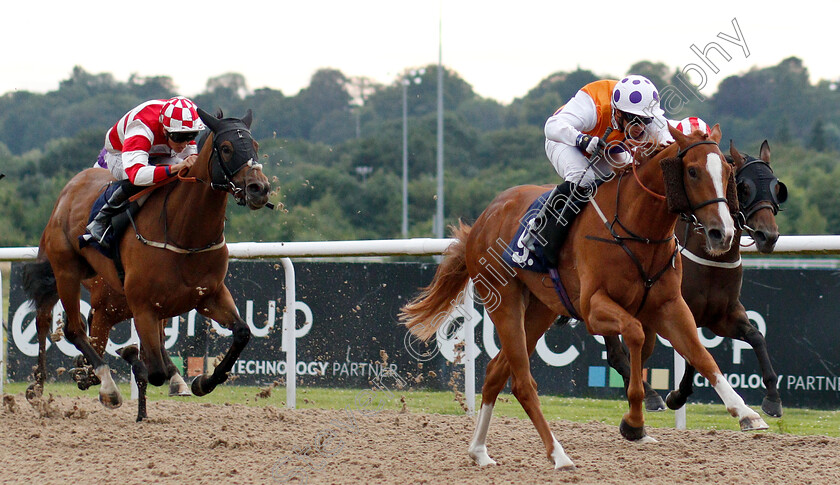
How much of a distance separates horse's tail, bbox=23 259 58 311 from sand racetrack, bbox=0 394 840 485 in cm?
71

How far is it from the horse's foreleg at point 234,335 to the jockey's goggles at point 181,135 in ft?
3.16

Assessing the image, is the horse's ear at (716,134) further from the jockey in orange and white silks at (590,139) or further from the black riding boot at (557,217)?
the black riding boot at (557,217)

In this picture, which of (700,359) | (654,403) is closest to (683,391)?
(654,403)

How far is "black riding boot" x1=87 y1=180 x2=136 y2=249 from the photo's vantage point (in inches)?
207

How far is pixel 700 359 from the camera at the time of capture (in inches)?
144

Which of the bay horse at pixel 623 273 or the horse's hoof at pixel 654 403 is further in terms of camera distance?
the horse's hoof at pixel 654 403

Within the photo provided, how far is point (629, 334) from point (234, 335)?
228cm

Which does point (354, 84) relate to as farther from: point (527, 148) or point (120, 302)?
point (120, 302)

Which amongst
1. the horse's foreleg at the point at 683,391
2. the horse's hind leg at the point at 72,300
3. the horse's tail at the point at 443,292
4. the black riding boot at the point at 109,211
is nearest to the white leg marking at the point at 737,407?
the horse's foreleg at the point at 683,391

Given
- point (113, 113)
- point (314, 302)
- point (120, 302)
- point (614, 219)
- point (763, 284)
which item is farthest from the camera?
point (113, 113)

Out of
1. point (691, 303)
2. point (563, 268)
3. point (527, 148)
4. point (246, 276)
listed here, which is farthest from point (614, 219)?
point (527, 148)

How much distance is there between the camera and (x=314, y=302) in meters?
7.15

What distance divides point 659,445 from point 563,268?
49.5 inches

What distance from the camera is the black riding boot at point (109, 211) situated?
5.26 m
